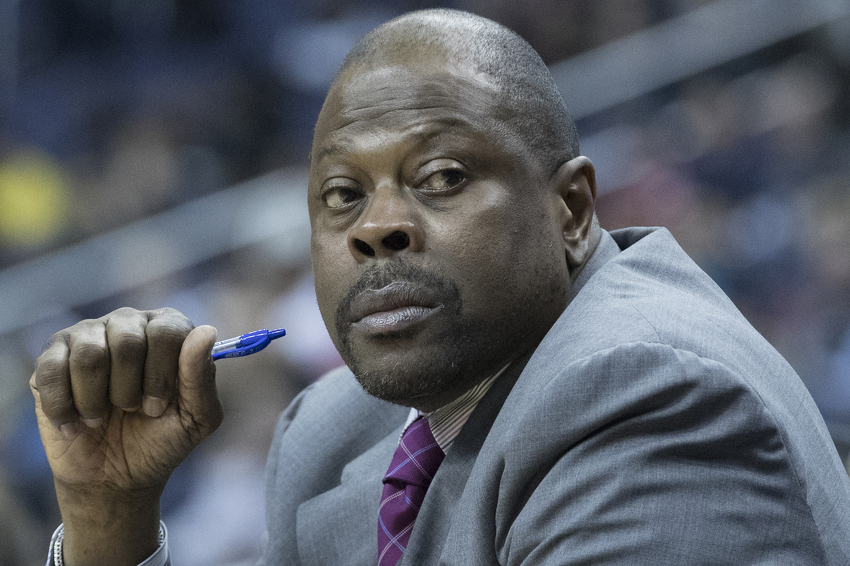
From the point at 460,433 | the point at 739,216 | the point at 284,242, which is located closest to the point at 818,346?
the point at 739,216

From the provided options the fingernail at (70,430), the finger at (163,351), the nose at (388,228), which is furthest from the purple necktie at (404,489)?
the fingernail at (70,430)

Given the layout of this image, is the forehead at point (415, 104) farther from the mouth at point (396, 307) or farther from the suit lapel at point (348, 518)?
the suit lapel at point (348, 518)

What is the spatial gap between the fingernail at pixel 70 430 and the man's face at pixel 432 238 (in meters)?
0.64

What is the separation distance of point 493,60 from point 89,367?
0.99m

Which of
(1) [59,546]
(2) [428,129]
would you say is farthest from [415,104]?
(1) [59,546]

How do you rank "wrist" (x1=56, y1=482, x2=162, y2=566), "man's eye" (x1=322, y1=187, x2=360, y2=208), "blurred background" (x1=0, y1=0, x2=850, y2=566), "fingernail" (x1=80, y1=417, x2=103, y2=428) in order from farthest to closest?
1. "blurred background" (x1=0, y1=0, x2=850, y2=566)
2. "wrist" (x1=56, y1=482, x2=162, y2=566)
3. "fingernail" (x1=80, y1=417, x2=103, y2=428)
4. "man's eye" (x1=322, y1=187, x2=360, y2=208)

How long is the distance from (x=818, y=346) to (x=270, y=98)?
305 cm

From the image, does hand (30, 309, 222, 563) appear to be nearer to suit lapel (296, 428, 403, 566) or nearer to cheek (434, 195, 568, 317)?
suit lapel (296, 428, 403, 566)

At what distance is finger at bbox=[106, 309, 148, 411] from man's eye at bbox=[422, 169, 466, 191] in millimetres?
636

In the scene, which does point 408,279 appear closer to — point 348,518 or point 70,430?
point 348,518

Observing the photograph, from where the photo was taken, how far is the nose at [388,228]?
5.03 feet

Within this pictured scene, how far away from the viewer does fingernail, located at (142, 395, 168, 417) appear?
1.79 metres

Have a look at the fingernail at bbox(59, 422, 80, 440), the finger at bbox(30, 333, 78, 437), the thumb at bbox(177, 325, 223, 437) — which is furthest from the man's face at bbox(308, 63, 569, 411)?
the fingernail at bbox(59, 422, 80, 440)

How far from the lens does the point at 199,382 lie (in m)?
1.76
